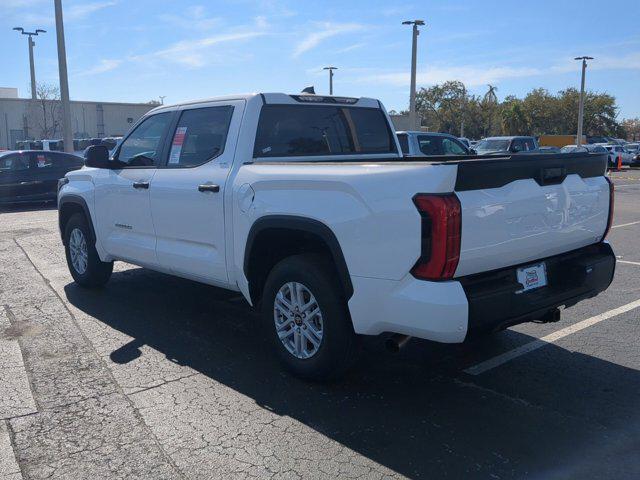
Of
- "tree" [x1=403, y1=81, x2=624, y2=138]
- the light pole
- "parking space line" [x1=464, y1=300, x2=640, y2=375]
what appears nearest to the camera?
"parking space line" [x1=464, y1=300, x2=640, y2=375]

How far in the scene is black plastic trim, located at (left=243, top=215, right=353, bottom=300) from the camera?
3939mm

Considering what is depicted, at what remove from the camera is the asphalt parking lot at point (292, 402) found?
3389 mm

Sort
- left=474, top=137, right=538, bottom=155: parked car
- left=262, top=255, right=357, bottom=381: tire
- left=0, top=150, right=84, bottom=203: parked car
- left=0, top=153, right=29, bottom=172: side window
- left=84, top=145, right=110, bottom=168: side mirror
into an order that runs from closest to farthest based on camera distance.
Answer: left=262, top=255, right=357, bottom=381: tire < left=84, top=145, right=110, bottom=168: side mirror < left=0, top=150, right=84, bottom=203: parked car < left=0, top=153, right=29, bottom=172: side window < left=474, top=137, right=538, bottom=155: parked car

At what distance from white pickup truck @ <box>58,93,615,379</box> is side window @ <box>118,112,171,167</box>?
0.02m

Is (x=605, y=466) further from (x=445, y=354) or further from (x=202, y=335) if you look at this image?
(x=202, y=335)

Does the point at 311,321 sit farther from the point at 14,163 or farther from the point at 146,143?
the point at 14,163

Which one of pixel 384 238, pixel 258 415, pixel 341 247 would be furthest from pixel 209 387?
pixel 384 238

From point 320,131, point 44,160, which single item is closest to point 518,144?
point 44,160

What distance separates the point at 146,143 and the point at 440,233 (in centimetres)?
367

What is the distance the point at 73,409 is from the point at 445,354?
2754 mm

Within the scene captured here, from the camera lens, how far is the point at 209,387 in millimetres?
4418

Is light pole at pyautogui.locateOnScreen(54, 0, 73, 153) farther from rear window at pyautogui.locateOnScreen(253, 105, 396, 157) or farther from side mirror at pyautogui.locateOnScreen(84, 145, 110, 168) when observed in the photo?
rear window at pyautogui.locateOnScreen(253, 105, 396, 157)

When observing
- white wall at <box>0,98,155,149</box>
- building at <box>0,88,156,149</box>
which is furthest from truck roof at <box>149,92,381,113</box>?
white wall at <box>0,98,155,149</box>

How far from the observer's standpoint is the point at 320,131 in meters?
5.52
